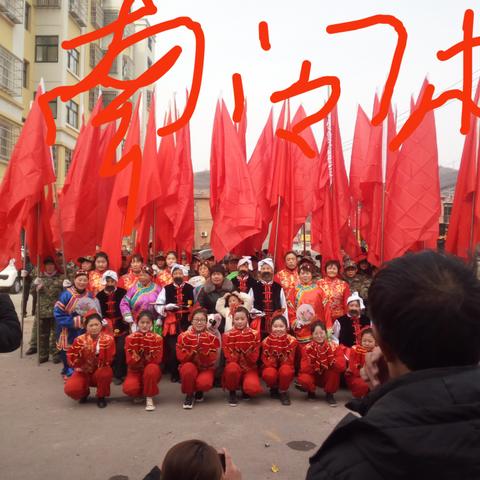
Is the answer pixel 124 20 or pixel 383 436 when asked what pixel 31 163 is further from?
pixel 383 436

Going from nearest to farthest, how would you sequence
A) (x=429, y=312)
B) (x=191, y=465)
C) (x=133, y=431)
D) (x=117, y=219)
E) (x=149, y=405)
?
(x=429, y=312) → (x=191, y=465) → (x=133, y=431) → (x=149, y=405) → (x=117, y=219)

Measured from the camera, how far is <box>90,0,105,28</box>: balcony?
28.2 metres

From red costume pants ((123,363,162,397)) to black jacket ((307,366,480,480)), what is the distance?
4.62 m

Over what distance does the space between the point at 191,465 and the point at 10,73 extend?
68.8 ft

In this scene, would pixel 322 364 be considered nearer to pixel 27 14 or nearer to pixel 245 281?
pixel 245 281

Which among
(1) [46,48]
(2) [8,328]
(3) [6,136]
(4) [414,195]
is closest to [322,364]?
(4) [414,195]

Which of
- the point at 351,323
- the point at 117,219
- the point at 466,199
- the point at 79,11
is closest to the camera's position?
the point at 351,323

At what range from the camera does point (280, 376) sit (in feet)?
18.3

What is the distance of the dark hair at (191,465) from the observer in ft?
5.99

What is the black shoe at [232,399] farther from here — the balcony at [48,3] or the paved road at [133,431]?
the balcony at [48,3]

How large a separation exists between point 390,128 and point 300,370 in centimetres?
422

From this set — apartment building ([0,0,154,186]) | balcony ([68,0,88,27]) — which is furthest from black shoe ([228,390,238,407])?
balcony ([68,0,88,27])

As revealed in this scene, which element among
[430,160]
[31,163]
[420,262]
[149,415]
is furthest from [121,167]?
[420,262]

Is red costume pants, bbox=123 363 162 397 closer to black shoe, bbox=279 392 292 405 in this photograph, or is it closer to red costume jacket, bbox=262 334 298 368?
red costume jacket, bbox=262 334 298 368
